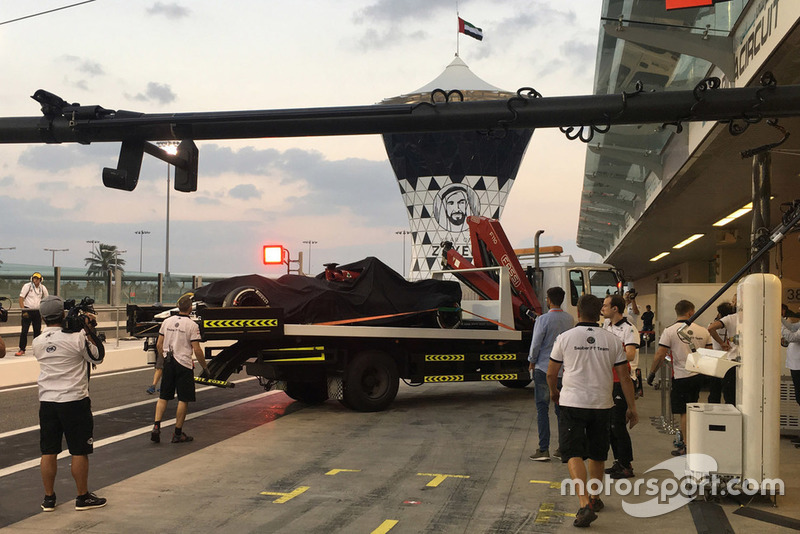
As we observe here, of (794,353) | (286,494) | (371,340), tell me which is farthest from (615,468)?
(371,340)

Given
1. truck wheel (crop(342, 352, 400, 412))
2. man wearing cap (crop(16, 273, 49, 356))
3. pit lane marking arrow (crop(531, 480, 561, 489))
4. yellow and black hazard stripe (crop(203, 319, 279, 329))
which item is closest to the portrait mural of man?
man wearing cap (crop(16, 273, 49, 356))

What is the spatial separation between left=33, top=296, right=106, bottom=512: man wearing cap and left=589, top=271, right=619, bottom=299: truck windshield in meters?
10.7

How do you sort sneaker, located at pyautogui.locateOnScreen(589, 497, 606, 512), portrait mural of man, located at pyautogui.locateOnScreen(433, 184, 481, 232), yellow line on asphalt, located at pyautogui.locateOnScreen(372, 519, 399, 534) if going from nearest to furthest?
yellow line on asphalt, located at pyautogui.locateOnScreen(372, 519, 399, 534) → sneaker, located at pyautogui.locateOnScreen(589, 497, 606, 512) → portrait mural of man, located at pyautogui.locateOnScreen(433, 184, 481, 232)

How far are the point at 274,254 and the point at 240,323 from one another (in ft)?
50.3

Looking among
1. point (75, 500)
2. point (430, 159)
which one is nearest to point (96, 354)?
point (75, 500)

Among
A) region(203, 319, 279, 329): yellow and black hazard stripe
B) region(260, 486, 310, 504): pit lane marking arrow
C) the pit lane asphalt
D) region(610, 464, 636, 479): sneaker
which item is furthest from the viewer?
region(203, 319, 279, 329): yellow and black hazard stripe

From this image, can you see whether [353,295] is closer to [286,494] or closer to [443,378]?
[443,378]

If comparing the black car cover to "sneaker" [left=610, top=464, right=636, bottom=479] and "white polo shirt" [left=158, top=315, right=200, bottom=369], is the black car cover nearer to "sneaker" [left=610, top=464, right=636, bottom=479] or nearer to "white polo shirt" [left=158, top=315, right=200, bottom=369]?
"white polo shirt" [left=158, top=315, right=200, bottom=369]

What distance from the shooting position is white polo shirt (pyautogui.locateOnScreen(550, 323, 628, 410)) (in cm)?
636

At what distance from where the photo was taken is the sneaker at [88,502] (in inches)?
258

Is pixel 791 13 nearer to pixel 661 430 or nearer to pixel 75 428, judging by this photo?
pixel 661 430

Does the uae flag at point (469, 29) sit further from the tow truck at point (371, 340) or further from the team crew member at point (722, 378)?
the team crew member at point (722, 378)

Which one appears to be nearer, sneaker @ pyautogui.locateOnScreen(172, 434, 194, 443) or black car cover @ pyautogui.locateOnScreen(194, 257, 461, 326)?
sneaker @ pyautogui.locateOnScreen(172, 434, 194, 443)

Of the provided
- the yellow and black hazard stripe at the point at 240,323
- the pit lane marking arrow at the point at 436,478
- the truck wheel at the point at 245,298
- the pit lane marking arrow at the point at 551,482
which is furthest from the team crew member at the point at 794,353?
the truck wheel at the point at 245,298
